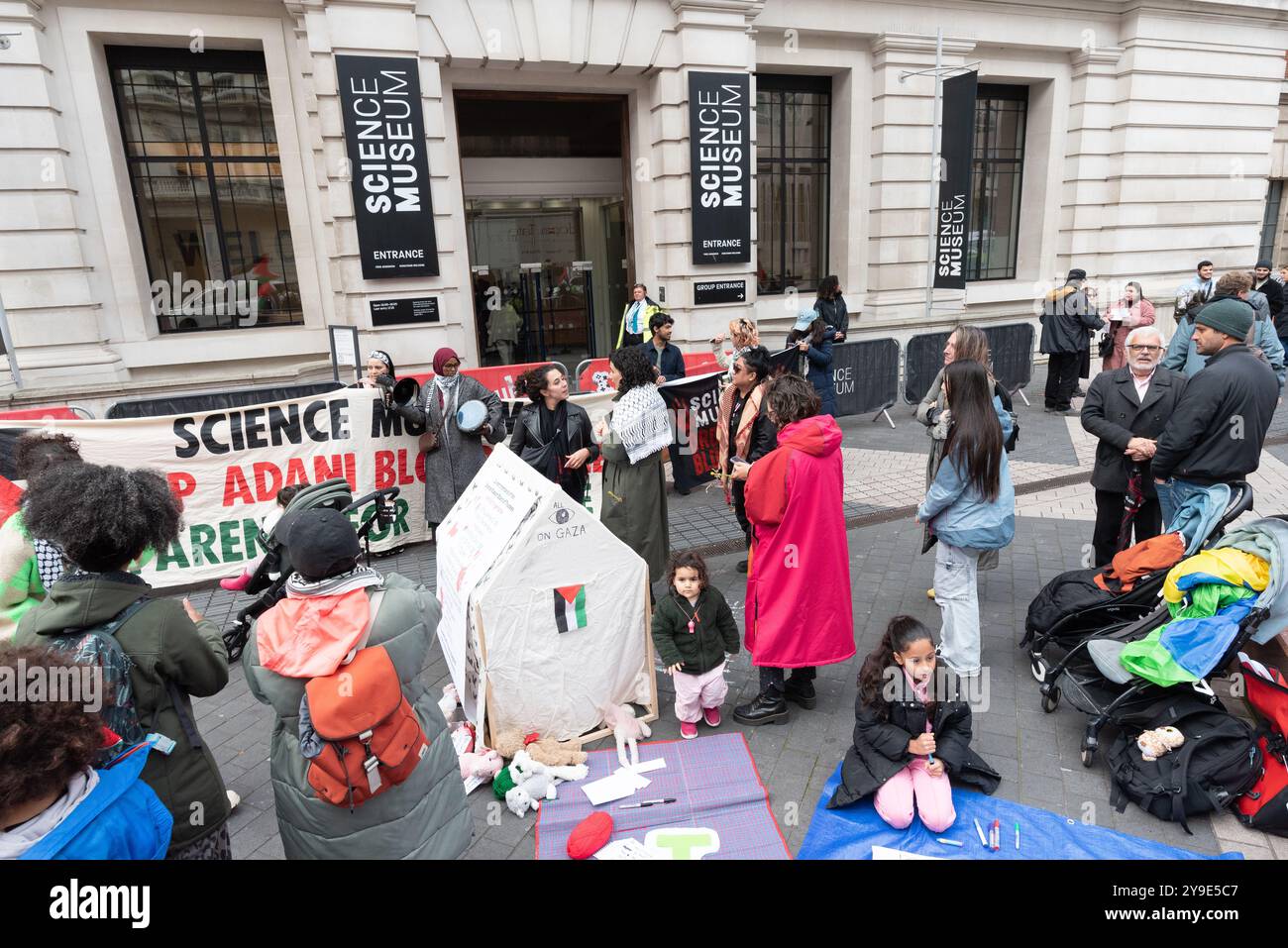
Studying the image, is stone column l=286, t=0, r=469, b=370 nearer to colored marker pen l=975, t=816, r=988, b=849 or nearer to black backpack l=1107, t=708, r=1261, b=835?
colored marker pen l=975, t=816, r=988, b=849

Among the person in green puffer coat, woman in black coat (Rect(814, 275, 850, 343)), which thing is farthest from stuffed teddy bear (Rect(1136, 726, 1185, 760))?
woman in black coat (Rect(814, 275, 850, 343))

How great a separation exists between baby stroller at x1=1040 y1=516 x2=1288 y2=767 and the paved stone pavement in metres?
0.27

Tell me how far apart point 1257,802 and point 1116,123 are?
54.0 ft

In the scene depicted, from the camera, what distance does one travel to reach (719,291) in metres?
12.6

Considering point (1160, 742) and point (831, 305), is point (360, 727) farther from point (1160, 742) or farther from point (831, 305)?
point (831, 305)

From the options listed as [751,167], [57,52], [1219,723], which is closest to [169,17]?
[57,52]

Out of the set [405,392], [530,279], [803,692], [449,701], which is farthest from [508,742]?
[530,279]

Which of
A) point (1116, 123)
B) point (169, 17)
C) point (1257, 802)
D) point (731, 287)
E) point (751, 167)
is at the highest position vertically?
point (169, 17)

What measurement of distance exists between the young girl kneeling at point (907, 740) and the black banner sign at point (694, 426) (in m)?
4.18

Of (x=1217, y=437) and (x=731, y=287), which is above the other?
(x=731, y=287)

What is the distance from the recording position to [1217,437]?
15.2 ft

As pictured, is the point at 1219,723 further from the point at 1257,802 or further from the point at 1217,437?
the point at 1217,437

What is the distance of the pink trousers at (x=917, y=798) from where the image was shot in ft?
11.1

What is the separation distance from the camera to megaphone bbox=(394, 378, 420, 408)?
21.8ft
